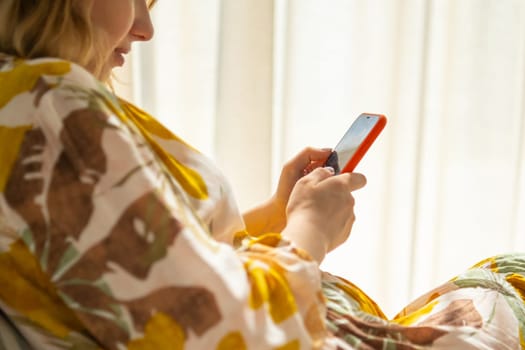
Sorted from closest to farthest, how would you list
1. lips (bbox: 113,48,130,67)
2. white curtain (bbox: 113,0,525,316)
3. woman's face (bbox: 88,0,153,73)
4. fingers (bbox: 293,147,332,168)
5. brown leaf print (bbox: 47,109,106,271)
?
1. brown leaf print (bbox: 47,109,106,271)
2. woman's face (bbox: 88,0,153,73)
3. lips (bbox: 113,48,130,67)
4. fingers (bbox: 293,147,332,168)
5. white curtain (bbox: 113,0,525,316)

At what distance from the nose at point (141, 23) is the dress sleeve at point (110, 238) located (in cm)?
24

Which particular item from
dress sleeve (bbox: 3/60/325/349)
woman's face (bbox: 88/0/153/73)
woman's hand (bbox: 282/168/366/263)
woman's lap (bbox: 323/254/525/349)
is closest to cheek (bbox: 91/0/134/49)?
woman's face (bbox: 88/0/153/73)

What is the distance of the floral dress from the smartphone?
0.77 ft

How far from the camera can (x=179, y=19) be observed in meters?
1.50

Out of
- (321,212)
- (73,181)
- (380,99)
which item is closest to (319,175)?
(321,212)

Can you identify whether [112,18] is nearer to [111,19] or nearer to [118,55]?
[111,19]

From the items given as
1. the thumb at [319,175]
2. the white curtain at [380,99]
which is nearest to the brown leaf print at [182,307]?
the thumb at [319,175]

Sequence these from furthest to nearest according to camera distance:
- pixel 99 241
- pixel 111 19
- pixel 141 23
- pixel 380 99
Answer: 1. pixel 380 99
2. pixel 141 23
3. pixel 111 19
4. pixel 99 241

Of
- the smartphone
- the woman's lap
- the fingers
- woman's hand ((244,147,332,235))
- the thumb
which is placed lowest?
the woman's lap

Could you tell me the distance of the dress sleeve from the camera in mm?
515

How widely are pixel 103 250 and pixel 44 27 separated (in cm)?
21

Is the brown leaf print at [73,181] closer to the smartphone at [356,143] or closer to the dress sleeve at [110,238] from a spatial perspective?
the dress sleeve at [110,238]

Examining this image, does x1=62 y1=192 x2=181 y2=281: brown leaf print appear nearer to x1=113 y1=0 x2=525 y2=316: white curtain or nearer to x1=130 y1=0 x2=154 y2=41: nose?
x1=130 y1=0 x2=154 y2=41: nose

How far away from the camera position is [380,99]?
1505 mm
